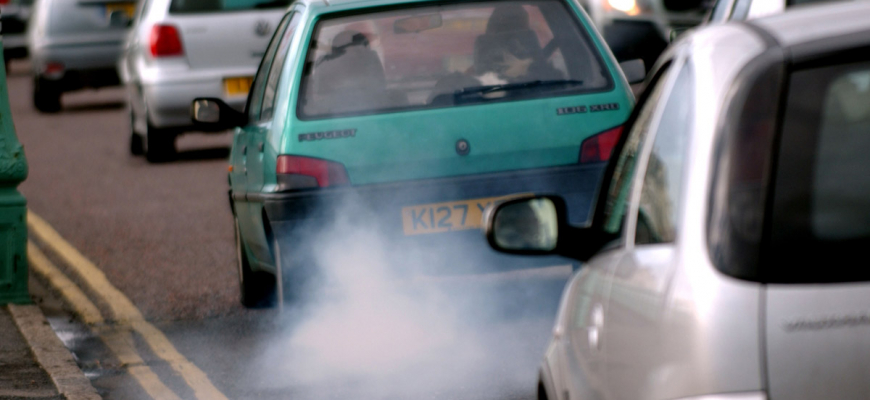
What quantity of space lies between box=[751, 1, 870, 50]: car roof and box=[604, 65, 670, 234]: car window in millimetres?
501

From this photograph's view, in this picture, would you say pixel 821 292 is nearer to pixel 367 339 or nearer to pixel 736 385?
pixel 736 385

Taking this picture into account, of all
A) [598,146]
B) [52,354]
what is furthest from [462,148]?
[52,354]

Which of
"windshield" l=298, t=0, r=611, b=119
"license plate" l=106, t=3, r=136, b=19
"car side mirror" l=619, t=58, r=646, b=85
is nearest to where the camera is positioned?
"windshield" l=298, t=0, r=611, b=119

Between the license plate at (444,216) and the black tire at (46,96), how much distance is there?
51.9 feet

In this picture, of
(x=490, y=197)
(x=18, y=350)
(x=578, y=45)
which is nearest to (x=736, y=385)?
(x=490, y=197)

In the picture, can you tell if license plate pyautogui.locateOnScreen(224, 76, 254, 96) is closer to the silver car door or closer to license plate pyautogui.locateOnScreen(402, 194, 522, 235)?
license plate pyautogui.locateOnScreen(402, 194, 522, 235)

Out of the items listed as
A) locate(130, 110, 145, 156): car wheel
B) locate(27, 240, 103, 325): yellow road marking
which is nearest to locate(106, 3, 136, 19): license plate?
locate(130, 110, 145, 156): car wheel

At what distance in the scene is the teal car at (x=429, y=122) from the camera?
646cm

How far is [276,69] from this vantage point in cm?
730

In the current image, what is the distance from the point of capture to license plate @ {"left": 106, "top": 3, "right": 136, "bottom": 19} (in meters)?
19.2

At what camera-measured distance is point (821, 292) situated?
2389 millimetres

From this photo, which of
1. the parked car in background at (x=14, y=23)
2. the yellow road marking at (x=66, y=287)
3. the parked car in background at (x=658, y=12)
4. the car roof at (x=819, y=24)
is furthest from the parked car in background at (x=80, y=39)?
the car roof at (x=819, y=24)

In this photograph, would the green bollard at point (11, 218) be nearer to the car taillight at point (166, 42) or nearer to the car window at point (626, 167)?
the car window at point (626, 167)

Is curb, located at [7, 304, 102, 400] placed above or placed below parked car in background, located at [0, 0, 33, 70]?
above
